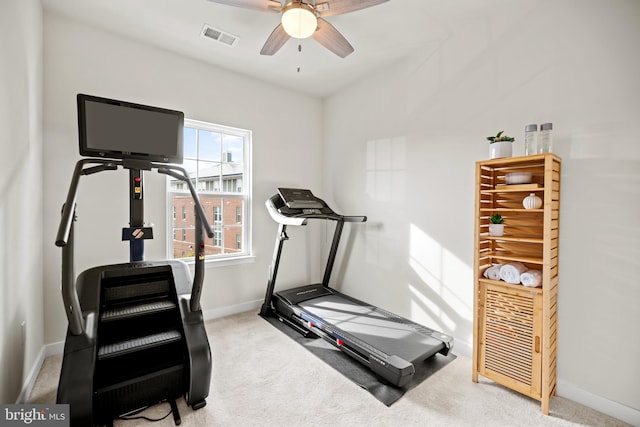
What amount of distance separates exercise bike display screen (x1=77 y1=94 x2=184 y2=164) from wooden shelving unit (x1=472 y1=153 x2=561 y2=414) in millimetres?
2437

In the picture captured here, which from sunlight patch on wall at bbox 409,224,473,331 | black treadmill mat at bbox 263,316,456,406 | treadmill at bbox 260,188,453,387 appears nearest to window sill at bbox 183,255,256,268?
treadmill at bbox 260,188,453,387

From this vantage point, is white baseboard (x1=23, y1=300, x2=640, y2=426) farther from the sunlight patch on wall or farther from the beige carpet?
the sunlight patch on wall

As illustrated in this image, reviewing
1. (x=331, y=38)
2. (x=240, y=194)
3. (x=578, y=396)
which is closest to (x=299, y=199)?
(x=240, y=194)

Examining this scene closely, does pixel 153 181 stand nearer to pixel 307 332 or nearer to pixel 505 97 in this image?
pixel 307 332

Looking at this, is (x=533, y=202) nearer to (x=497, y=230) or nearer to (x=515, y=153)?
(x=497, y=230)

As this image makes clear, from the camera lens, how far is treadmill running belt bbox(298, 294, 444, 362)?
247 cm

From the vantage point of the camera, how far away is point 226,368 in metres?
2.51

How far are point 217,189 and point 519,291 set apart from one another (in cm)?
324

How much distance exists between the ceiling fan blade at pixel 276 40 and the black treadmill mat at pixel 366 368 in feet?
9.05

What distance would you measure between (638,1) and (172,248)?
4.32m

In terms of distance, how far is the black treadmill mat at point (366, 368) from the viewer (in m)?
2.20

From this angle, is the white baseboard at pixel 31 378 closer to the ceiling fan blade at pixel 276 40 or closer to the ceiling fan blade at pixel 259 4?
the ceiling fan blade at pixel 259 4

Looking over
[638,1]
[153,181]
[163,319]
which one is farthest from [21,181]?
[638,1]

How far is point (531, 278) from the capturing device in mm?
2072
